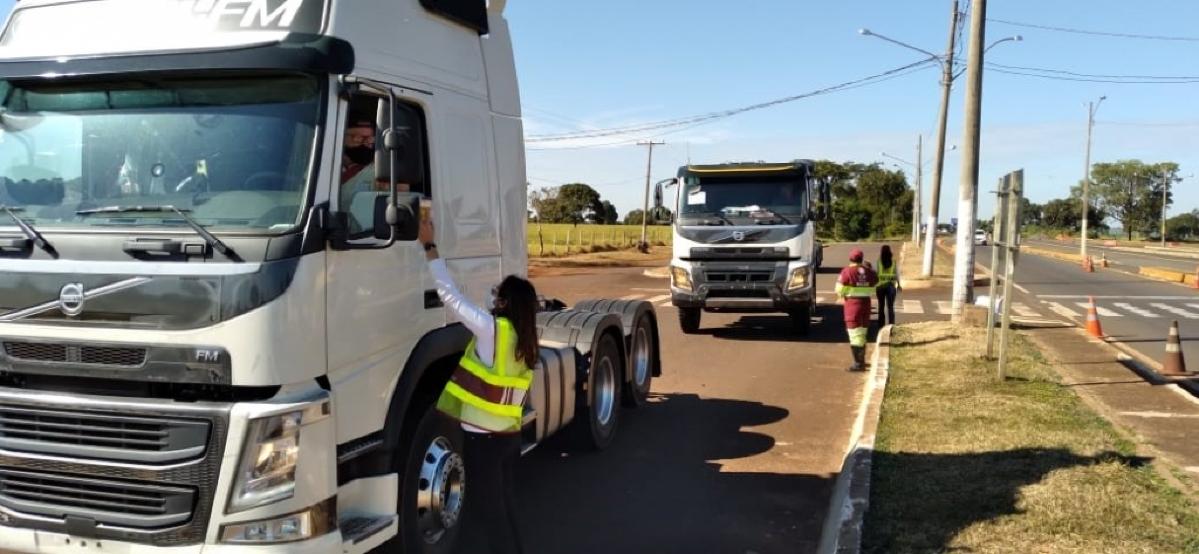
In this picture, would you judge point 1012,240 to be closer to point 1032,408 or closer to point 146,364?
point 1032,408

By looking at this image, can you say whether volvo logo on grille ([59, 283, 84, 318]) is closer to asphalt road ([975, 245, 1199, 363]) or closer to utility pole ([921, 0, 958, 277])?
asphalt road ([975, 245, 1199, 363])

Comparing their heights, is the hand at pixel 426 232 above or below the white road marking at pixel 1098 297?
above

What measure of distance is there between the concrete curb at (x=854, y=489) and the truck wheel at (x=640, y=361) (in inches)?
79.0

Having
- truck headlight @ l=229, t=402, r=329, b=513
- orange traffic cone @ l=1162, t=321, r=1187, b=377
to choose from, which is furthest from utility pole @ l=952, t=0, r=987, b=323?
truck headlight @ l=229, t=402, r=329, b=513

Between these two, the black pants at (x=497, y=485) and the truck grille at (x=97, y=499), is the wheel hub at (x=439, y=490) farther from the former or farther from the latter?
the truck grille at (x=97, y=499)

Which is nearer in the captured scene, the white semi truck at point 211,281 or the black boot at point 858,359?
the white semi truck at point 211,281

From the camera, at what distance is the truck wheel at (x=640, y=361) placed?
7.91 m

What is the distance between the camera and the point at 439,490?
4.20m

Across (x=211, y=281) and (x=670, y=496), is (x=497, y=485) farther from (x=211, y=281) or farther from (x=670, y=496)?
(x=670, y=496)

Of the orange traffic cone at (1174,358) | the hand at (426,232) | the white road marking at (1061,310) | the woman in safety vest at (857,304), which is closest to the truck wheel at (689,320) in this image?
the woman in safety vest at (857,304)

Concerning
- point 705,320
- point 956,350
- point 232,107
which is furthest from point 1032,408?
point 705,320

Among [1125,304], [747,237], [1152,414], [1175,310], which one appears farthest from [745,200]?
[1125,304]

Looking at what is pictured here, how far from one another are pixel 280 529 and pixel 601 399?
406 centimetres

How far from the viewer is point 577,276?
1213 inches
